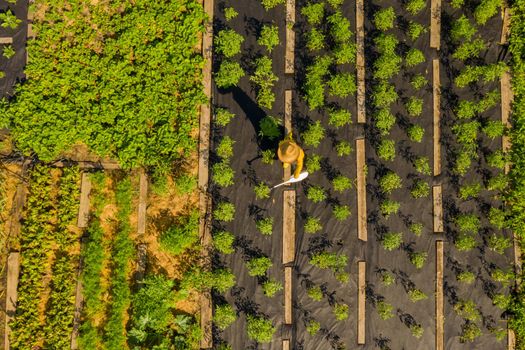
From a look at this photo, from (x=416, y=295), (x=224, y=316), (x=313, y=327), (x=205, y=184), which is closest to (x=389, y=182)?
(x=416, y=295)

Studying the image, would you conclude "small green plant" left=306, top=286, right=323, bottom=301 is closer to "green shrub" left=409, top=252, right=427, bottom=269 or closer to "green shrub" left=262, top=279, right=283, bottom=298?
"green shrub" left=262, top=279, right=283, bottom=298

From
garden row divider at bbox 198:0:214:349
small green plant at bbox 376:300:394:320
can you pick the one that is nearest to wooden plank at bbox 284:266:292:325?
garden row divider at bbox 198:0:214:349

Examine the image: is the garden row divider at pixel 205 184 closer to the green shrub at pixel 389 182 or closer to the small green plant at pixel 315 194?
the small green plant at pixel 315 194

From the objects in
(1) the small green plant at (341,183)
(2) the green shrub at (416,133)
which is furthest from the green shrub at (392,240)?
(2) the green shrub at (416,133)

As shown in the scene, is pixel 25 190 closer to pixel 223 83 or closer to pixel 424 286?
pixel 223 83

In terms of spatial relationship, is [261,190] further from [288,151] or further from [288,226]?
[288,151]
